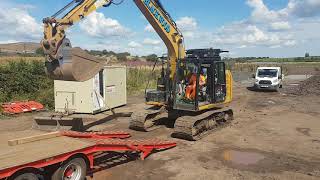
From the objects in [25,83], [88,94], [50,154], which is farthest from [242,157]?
[25,83]

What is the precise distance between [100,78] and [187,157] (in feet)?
29.1

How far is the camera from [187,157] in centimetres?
1019

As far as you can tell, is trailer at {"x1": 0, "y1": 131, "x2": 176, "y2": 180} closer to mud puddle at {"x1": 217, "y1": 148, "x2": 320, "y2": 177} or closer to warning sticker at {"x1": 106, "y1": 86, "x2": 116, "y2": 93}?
mud puddle at {"x1": 217, "y1": 148, "x2": 320, "y2": 177}

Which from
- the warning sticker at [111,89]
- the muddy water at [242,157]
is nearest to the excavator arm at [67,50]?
the muddy water at [242,157]

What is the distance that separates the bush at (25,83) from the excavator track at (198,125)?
30.3ft

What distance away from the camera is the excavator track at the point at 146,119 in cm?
1319

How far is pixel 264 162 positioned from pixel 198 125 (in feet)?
10.3

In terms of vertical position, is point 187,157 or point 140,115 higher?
point 140,115

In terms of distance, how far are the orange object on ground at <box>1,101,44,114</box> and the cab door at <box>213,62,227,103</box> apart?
917cm

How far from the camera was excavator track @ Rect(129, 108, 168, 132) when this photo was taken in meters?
13.2

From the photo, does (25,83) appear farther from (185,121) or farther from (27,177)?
(27,177)

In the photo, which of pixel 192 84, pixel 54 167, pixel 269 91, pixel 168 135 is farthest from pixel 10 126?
pixel 269 91

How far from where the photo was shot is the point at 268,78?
28.5 m

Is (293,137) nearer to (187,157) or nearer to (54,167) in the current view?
(187,157)
